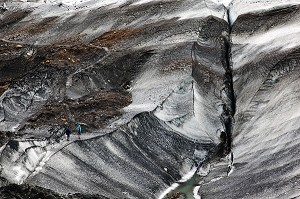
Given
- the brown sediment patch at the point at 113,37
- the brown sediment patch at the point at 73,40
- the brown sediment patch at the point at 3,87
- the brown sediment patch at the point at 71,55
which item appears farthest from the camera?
the brown sediment patch at the point at 73,40

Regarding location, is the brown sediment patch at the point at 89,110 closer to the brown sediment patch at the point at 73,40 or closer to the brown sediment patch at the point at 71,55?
the brown sediment patch at the point at 71,55

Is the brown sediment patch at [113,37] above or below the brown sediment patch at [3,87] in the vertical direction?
below

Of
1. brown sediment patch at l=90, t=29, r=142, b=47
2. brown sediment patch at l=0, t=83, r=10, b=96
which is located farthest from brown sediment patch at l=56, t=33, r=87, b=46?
brown sediment patch at l=0, t=83, r=10, b=96

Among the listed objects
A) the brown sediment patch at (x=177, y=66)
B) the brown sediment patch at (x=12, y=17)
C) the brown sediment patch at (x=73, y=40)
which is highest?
the brown sediment patch at (x=177, y=66)

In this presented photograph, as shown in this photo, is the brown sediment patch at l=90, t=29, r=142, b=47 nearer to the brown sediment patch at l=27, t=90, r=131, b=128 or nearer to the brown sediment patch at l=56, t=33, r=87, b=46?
the brown sediment patch at l=56, t=33, r=87, b=46

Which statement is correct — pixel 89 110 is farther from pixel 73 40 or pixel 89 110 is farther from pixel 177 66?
pixel 73 40

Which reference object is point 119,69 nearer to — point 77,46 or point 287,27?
point 77,46

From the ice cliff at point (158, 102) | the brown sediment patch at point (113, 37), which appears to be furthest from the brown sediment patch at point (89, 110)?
the brown sediment patch at point (113, 37)

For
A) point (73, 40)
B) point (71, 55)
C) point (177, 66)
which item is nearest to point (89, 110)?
point (177, 66)
